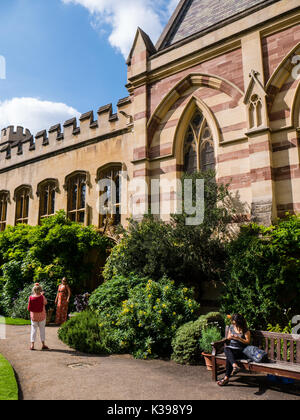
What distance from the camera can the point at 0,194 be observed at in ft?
65.1

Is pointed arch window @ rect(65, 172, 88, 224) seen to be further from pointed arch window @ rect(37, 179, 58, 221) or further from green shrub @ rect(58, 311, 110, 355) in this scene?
green shrub @ rect(58, 311, 110, 355)

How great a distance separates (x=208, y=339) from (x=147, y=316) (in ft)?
4.97

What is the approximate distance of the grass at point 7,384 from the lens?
14.2 feet

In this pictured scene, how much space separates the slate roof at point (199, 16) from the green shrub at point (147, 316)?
8.36 m

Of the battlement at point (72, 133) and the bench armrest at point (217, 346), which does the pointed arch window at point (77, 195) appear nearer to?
the battlement at point (72, 133)

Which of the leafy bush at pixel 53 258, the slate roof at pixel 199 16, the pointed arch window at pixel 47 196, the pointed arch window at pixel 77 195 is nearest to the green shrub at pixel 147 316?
the leafy bush at pixel 53 258

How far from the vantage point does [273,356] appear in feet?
18.7

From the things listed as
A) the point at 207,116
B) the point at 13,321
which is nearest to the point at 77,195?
the point at 13,321

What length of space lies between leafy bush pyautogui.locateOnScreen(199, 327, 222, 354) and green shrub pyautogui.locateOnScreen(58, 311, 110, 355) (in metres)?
2.23

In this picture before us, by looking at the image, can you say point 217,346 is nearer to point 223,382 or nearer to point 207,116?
point 223,382

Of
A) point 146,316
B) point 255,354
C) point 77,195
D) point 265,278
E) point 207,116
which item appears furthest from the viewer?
point 77,195

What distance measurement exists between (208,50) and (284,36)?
7.69 ft
